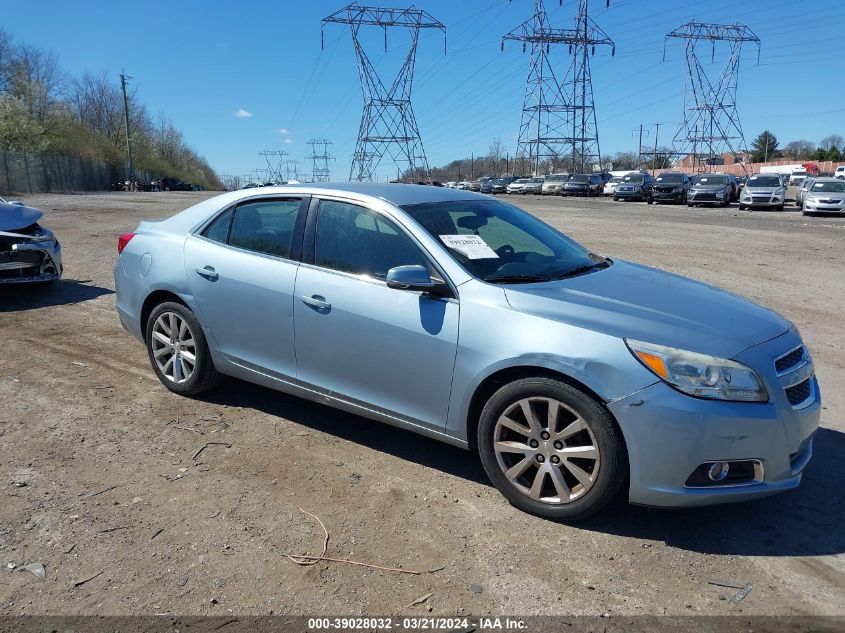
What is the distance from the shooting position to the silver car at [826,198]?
1000 inches

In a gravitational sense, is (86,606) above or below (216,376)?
below

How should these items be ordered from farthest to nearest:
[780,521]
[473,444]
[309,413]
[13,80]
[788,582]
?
[13,80] → [309,413] → [473,444] → [780,521] → [788,582]

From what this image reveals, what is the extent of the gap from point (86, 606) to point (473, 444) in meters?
1.92

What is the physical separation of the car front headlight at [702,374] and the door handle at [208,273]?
2853 millimetres

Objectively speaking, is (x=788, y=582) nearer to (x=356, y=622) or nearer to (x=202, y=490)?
(x=356, y=622)

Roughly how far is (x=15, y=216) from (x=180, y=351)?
5.12 meters

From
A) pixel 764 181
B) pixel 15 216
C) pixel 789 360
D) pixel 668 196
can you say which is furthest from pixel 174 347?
pixel 668 196

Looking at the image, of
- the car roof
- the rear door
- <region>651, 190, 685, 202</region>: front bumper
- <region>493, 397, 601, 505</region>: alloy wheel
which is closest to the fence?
<region>651, 190, 685, 202</region>: front bumper

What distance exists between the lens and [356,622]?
2.54 metres

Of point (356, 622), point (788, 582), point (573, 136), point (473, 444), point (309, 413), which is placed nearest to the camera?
point (356, 622)

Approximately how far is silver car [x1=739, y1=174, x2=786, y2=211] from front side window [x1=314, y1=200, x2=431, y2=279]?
3036 cm

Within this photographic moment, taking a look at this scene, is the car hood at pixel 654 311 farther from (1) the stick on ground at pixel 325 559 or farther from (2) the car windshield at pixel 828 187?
(2) the car windshield at pixel 828 187

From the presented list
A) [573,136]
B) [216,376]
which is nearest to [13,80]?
[573,136]

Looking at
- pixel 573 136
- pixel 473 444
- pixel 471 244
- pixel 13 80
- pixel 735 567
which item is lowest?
pixel 735 567
